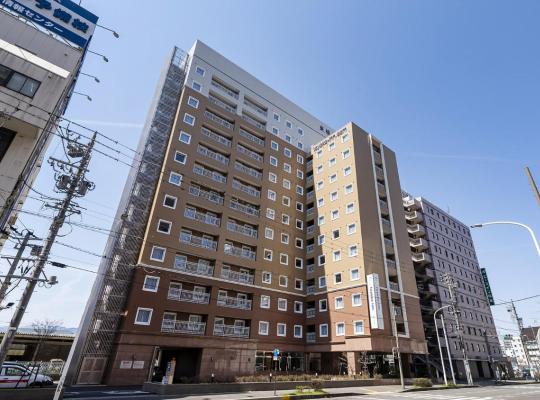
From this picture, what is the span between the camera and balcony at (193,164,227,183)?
39.8 metres

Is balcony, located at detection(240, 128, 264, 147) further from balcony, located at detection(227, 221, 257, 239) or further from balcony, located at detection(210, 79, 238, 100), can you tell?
balcony, located at detection(227, 221, 257, 239)

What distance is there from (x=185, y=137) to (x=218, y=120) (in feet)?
23.7

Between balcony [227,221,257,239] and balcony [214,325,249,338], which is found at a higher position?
balcony [227,221,257,239]

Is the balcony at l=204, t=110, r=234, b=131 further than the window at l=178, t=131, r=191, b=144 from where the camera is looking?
Yes

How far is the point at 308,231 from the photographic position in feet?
159

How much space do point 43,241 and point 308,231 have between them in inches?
1477

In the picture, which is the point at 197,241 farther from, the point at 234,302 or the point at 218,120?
the point at 218,120

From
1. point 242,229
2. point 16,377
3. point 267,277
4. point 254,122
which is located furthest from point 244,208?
point 16,377

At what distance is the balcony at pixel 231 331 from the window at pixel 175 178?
1682 centimetres

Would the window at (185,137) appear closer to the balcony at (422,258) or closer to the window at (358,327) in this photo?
the window at (358,327)

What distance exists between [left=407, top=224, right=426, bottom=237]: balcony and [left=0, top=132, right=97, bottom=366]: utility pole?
202 ft

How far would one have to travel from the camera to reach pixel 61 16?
71.0ft

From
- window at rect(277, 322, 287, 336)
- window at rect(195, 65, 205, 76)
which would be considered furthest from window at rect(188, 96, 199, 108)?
window at rect(277, 322, 287, 336)

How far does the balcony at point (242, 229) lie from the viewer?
4000 cm
